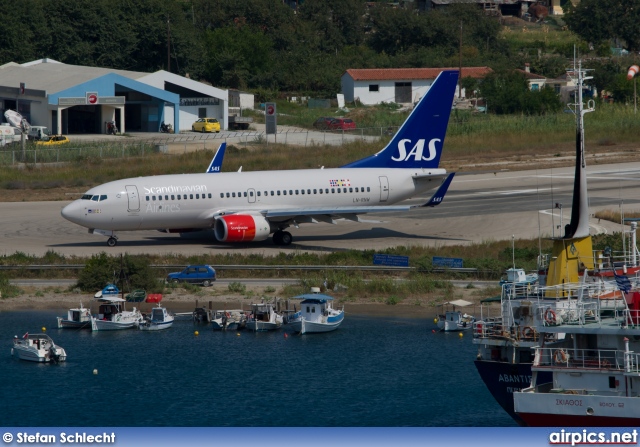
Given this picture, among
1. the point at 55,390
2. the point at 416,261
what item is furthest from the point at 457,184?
the point at 55,390

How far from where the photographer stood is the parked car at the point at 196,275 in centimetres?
6669

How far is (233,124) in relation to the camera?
494ft

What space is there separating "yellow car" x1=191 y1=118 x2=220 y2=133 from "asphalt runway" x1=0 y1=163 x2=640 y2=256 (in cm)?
5040

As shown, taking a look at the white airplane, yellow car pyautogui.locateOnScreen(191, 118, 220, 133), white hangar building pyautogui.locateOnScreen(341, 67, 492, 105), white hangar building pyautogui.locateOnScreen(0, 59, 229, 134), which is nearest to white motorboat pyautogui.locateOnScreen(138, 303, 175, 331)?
the white airplane

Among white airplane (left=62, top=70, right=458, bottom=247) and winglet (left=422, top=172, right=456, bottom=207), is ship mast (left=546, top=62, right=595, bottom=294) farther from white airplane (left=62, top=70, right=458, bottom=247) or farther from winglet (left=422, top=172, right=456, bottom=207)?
winglet (left=422, top=172, right=456, bottom=207)

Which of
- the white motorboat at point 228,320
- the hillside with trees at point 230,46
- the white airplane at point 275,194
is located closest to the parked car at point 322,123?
the hillside with trees at point 230,46

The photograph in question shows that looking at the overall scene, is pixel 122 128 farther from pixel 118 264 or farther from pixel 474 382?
pixel 474 382

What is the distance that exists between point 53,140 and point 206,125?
76.6ft

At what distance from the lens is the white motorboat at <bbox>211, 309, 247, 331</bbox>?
197 feet

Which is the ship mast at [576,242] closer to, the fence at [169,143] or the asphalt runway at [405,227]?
the asphalt runway at [405,227]

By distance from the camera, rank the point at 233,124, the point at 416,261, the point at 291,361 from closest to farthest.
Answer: the point at 291,361 < the point at 416,261 < the point at 233,124

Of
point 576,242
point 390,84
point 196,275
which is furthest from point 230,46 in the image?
point 576,242

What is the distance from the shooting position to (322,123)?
148500 millimetres

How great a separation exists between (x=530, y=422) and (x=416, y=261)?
104 feet
